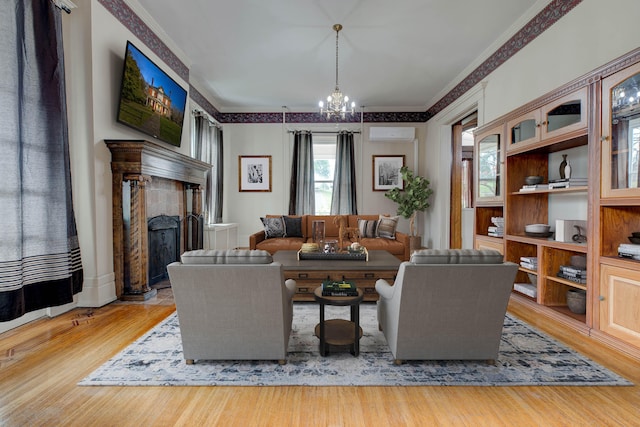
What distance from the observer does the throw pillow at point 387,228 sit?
16.9 ft

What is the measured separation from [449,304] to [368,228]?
3.42 m

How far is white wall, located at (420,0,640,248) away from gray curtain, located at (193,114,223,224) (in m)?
4.59

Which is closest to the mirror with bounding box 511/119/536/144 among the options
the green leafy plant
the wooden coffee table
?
the wooden coffee table

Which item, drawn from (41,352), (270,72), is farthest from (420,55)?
(41,352)

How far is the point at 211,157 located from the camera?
238 inches

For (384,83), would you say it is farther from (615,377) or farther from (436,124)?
(615,377)

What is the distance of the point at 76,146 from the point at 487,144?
4.64 meters

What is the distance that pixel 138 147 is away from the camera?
10.3 feet

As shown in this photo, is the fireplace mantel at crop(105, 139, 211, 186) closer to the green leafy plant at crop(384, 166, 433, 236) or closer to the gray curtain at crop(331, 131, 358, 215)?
the gray curtain at crop(331, 131, 358, 215)

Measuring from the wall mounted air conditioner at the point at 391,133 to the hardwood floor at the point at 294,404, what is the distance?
5363 mm

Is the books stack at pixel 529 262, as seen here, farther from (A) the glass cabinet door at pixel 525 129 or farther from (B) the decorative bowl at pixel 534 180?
(A) the glass cabinet door at pixel 525 129

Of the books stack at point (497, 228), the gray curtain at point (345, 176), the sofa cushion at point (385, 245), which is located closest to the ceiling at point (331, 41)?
the gray curtain at point (345, 176)

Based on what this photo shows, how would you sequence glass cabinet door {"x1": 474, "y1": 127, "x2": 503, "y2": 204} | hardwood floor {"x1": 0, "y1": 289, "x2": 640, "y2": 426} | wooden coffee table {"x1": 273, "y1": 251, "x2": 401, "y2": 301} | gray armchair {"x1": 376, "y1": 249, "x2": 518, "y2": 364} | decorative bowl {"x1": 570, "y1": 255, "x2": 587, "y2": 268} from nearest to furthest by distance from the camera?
hardwood floor {"x1": 0, "y1": 289, "x2": 640, "y2": 426} → gray armchair {"x1": 376, "y1": 249, "x2": 518, "y2": 364} → decorative bowl {"x1": 570, "y1": 255, "x2": 587, "y2": 268} → wooden coffee table {"x1": 273, "y1": 251, "x2": 401, "y2": 301} → glass cabinet door {"x1": 474, "y1": 127, "x2": 503, "y2": 204}

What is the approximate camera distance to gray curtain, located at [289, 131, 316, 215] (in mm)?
6824
